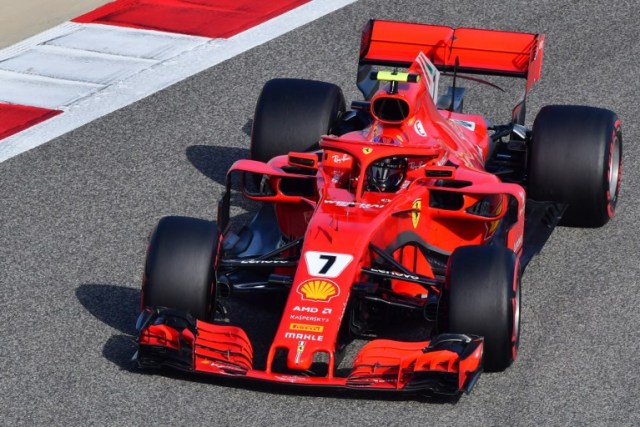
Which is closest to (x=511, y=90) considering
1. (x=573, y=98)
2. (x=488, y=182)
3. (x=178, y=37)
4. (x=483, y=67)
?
(x=573, y=98)

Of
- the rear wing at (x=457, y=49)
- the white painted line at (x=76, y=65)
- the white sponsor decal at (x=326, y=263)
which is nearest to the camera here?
the white sponsor decal at (x=326, y=263)

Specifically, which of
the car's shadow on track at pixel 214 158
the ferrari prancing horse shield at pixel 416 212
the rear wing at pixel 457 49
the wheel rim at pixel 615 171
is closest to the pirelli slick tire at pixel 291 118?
the rear wing at pixel 457 49

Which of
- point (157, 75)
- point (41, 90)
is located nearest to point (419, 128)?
point (157, 75)

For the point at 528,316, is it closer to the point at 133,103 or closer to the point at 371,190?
the point at 371,190

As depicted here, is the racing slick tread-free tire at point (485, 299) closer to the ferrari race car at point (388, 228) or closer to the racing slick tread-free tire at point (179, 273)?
the ferrari race car at point (388, 228)

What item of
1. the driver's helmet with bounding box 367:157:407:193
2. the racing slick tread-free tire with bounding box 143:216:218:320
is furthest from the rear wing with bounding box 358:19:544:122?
the racing slick tread-free tire with bounding box 143:216:218:320

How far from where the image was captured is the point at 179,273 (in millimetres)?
9430

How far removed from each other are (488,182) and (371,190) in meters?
0.82

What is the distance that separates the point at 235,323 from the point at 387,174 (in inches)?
57.1

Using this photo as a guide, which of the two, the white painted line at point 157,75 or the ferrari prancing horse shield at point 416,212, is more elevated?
the ferrari prancing horse shield at point 416,212

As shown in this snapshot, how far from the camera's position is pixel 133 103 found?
47.1ft

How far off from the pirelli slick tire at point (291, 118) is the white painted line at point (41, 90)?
9.73 ft

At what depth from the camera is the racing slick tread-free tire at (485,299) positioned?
29.7 feet

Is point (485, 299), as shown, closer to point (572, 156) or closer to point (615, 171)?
point (572, 156)
